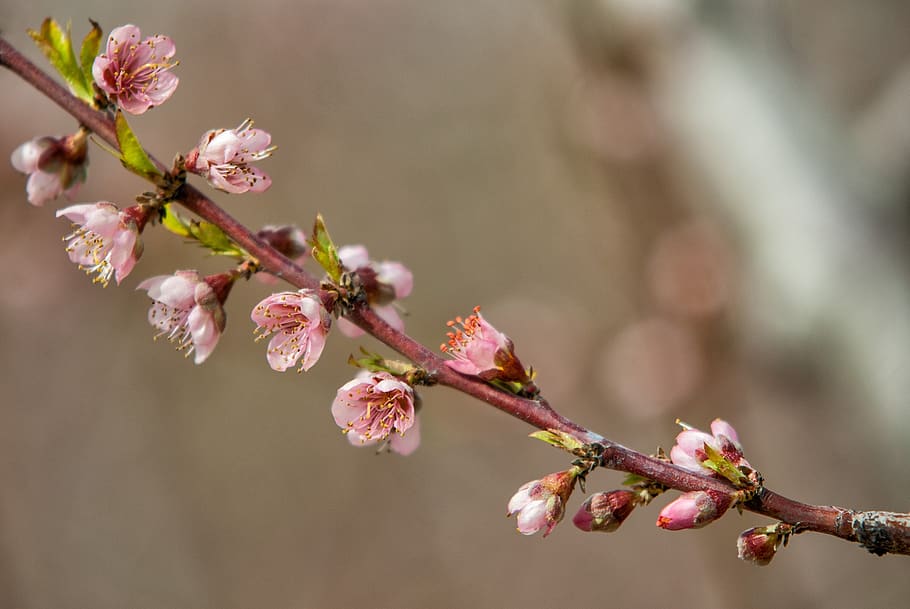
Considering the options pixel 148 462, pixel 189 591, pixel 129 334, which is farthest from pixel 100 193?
pixel 189 591

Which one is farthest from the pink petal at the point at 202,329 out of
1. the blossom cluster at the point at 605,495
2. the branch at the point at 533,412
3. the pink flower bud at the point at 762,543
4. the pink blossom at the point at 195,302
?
the pink flower bud at the point at 762,543

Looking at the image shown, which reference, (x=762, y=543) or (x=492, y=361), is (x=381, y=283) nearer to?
(x=492, y=361)

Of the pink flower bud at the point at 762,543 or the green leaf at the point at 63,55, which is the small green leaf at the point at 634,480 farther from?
the green leaf at the point at 63,55

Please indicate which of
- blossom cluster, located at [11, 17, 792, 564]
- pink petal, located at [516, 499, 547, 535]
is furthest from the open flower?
pink petal, located at [516, 499, 547, 535]

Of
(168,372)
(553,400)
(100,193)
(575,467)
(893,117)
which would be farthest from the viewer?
(168,372)

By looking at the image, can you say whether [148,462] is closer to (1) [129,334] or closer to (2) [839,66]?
(1) [129,334]

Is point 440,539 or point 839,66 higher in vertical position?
point 839,66

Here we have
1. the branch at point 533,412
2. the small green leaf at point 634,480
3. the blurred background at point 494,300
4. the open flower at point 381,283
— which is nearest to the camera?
the branch at point 533,412
